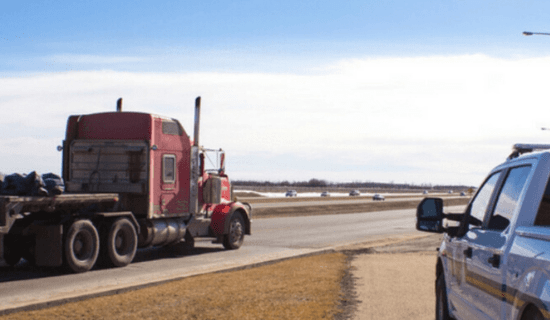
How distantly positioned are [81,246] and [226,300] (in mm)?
5345

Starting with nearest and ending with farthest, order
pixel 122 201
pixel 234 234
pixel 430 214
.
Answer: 1. pixel 430 214
2. pixel 122 201
3. pixel 234 234

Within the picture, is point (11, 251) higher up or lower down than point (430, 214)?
lower down

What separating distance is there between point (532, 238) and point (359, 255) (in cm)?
1564

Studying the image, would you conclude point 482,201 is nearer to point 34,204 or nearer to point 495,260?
point 495,260

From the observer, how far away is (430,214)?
665 cm

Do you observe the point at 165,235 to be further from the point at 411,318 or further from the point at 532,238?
the point at 532,238

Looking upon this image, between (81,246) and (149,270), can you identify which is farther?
(149,270)

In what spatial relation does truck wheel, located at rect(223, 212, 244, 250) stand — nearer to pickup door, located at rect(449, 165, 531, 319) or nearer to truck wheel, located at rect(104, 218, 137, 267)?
truck wheel, located at rect(104, 218, 137, 267)

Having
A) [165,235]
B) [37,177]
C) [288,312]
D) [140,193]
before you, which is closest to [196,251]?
[165,235]

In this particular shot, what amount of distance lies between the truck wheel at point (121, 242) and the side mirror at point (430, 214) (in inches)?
407

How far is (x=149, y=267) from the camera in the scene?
16266mm

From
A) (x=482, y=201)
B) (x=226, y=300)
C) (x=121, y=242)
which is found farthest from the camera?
(x=121, y=242)

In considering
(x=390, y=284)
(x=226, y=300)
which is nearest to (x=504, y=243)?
(x=226, y=300)

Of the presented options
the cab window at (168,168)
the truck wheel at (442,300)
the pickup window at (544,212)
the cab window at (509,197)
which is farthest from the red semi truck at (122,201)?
the pickup window at (544,212)
